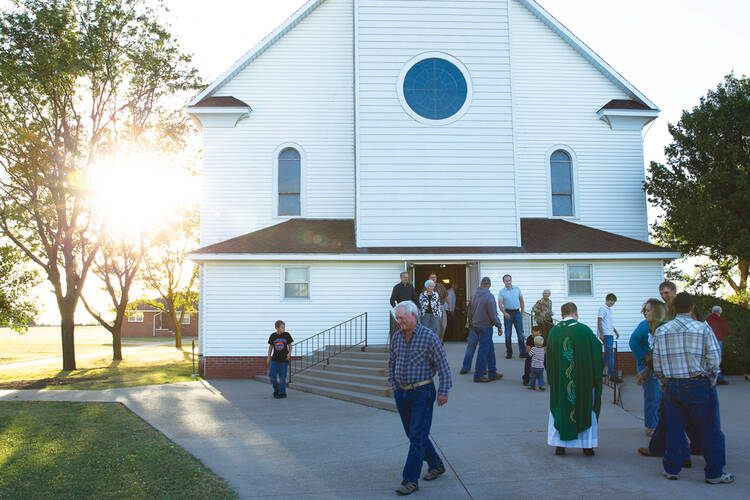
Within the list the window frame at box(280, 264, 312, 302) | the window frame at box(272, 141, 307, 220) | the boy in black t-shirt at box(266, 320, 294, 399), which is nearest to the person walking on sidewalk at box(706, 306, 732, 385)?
the boy in black t-shirt at box(266, 320, 294, 399)

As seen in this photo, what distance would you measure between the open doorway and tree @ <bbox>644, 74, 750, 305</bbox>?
6.45 meters

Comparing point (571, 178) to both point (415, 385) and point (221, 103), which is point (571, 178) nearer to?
point (221, 103)

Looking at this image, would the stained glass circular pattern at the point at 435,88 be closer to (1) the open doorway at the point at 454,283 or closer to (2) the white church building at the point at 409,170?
(2) the white church building at the point at 409,170

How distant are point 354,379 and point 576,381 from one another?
23.4ft

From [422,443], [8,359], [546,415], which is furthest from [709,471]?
[8,359]

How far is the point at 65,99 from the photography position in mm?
24188

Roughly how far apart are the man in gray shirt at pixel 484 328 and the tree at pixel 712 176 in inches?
331

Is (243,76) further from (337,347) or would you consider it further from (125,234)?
(125,234)

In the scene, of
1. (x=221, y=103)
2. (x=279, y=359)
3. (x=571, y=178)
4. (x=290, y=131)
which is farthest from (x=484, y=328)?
(x=221, y=103)

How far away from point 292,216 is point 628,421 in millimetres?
12772

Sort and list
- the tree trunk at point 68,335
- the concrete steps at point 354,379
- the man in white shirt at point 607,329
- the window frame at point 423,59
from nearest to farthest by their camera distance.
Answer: the concrete steps at point 354,379
the man in white shirt at point 607,329
the window frame at point 423,59
the tree trunk at point 68,335

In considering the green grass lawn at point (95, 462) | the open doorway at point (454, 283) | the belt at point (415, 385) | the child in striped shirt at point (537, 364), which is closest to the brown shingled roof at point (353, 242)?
the open doorway at point (454, 283)

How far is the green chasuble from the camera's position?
7203 millimetres

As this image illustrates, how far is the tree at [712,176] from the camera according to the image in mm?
17391
